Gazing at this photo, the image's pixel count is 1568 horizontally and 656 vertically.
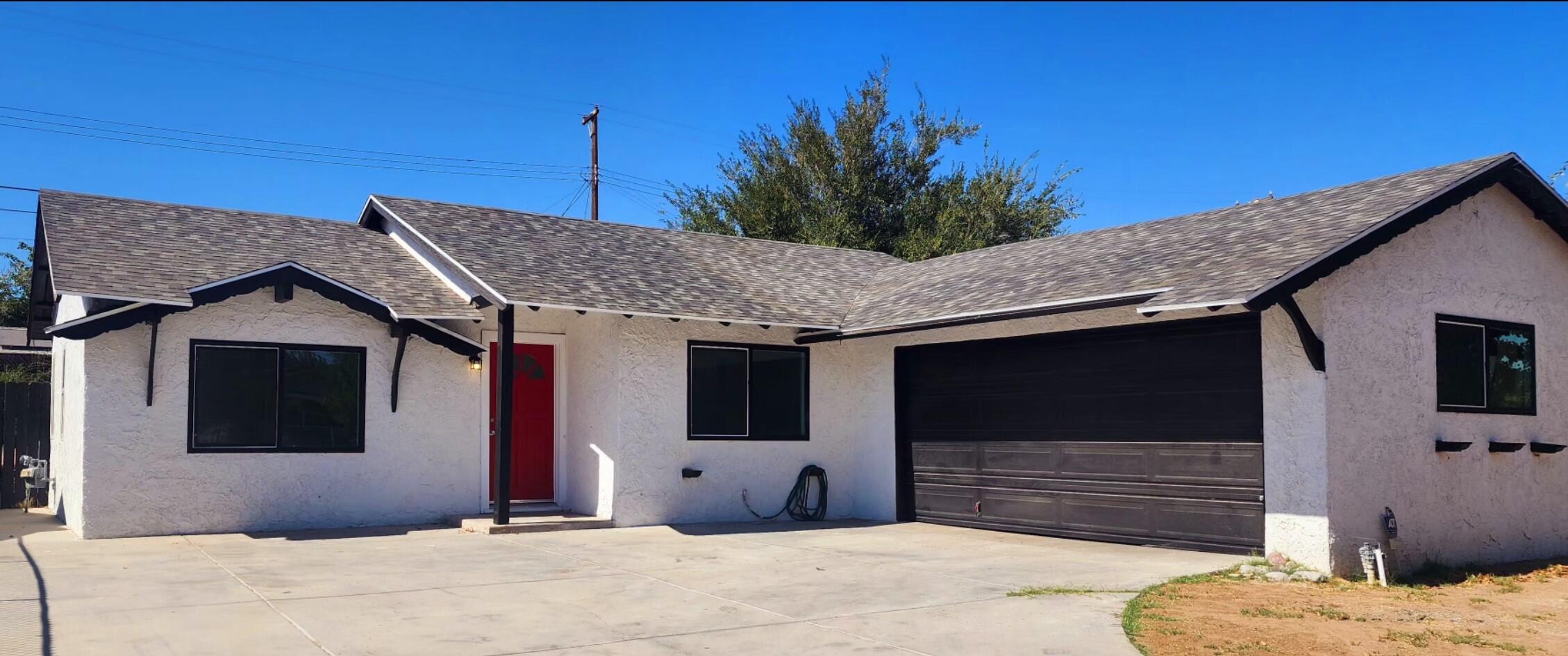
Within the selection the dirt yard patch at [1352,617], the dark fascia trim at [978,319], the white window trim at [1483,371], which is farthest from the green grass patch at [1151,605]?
the white window trim at [1483,371]

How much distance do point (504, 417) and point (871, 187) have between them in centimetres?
2023

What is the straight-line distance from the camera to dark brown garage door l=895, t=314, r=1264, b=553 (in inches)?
438

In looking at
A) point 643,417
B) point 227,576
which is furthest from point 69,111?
point 227,576

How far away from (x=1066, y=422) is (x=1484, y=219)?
456cm

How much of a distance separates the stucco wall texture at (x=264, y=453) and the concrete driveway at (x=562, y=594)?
0.43m

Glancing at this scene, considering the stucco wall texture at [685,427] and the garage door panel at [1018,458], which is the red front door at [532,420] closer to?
the stucco wall texture at [685,427]

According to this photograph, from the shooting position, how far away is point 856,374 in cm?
1605

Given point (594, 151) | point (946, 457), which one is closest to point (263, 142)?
point (594, 151)

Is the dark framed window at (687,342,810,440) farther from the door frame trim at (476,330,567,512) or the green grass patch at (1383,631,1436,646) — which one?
the green grass patch at (1383,631,1436,646)

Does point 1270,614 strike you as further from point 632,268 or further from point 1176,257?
point 632,268

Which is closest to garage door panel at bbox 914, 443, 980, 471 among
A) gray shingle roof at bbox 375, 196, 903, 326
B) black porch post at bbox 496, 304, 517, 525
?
gray shingle roof at bbox 375, 196, 903, 326

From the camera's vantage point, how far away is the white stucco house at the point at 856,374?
10.7 metres

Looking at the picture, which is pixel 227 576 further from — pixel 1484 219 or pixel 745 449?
pixel 1484 219

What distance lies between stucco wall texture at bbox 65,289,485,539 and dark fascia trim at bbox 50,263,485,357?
1.00 ft
